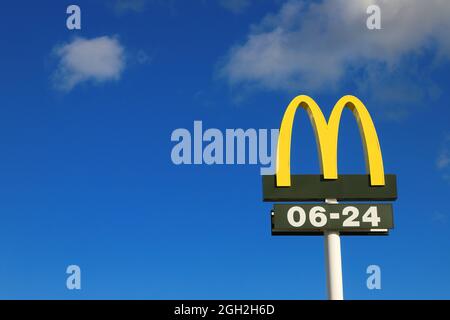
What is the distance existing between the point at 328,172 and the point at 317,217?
161 centimetres

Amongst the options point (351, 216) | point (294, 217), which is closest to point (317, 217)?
point (294, 217)

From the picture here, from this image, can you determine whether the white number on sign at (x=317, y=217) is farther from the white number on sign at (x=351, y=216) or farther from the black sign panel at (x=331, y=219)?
the white number on sign at (x=351, y=216)

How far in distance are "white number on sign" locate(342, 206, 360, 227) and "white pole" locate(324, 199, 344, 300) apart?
19.5 inches

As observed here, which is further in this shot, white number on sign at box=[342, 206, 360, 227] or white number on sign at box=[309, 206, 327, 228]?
white number on sign at box=[342, 206, 360, 227]

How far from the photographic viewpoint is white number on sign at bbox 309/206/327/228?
22.8 meters

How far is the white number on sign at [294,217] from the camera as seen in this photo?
74.7ft

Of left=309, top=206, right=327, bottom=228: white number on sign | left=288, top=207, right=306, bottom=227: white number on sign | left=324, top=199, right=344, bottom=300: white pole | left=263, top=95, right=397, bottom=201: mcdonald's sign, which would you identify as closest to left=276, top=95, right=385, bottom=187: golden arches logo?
left=263, top=95, right=397, bottom=201: mcdonald's sign

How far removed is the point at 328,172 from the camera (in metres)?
23.2

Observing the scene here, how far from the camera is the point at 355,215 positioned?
23125 mm

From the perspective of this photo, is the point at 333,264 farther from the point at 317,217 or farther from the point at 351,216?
the point at 351,216

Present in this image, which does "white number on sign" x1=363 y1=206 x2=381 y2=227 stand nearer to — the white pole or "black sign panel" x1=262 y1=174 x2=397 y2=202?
"black sign panel" x1=262 y1=174 x2=397 y2=202

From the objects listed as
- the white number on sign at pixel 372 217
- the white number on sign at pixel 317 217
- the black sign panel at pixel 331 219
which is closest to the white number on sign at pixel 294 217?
the black sign panel at pixel 331 219
